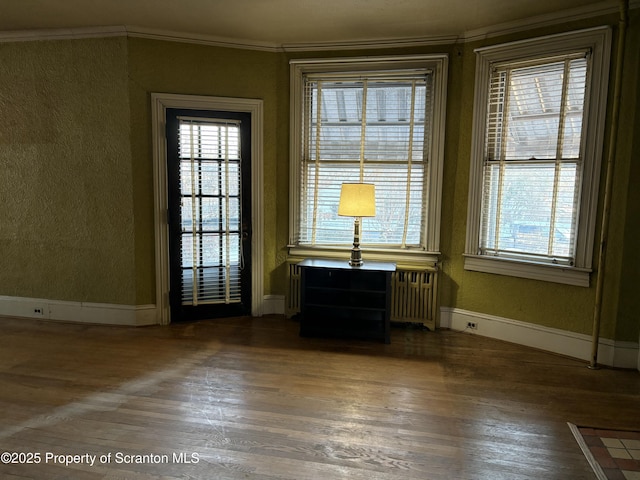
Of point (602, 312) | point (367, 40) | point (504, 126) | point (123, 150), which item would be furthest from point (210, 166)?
point (602, 312)

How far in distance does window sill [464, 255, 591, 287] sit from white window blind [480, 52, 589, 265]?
0.25ft

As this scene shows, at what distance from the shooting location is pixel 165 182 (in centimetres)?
Answer: 411

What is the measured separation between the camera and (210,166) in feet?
13.8

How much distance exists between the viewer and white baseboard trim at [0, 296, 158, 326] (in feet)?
13.8

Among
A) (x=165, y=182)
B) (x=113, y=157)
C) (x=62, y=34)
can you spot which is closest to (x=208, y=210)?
(x=165, y=182)

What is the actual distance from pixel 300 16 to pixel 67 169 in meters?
2.70

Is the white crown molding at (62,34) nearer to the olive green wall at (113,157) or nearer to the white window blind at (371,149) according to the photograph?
the olive green wall at (113,157)

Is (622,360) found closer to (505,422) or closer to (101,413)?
(505,422)

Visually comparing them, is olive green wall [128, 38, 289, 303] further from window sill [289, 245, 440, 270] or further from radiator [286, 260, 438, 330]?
radiator [286, 260, 438, 330]

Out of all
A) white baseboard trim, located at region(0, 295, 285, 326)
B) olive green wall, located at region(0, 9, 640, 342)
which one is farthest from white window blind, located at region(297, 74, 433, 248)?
white baseboard trim, located at region(0, 295, 285, 326)

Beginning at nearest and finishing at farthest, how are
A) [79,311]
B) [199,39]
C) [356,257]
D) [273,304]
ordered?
[356,257], [199,39], [79,311], [273,304]

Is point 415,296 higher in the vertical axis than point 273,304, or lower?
higher

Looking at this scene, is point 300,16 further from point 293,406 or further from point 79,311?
point 79,311

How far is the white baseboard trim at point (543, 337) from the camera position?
3.35 meters
